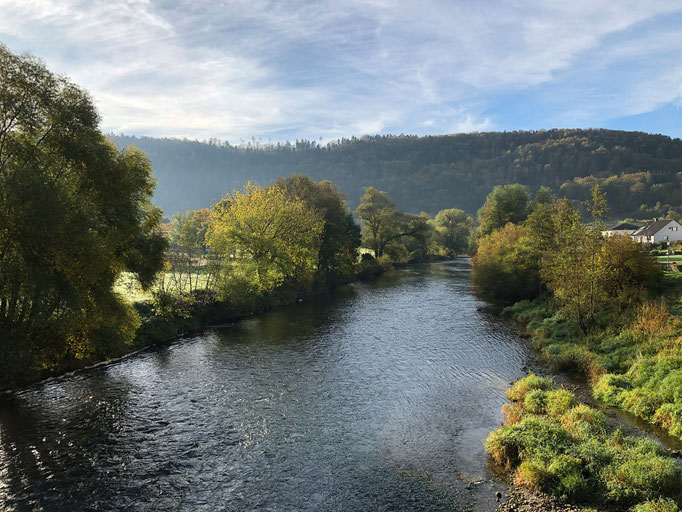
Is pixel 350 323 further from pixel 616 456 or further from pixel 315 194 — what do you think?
pixel 315 194

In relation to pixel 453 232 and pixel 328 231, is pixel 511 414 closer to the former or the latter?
pixel 328 231

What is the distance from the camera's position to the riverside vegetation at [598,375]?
491 inches

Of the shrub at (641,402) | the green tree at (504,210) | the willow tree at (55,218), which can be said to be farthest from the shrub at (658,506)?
the green tree at (504,210)

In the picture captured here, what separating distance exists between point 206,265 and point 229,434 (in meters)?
24.9

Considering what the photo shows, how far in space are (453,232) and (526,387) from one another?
11184cm

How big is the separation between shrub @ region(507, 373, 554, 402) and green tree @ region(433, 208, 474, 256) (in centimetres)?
10289

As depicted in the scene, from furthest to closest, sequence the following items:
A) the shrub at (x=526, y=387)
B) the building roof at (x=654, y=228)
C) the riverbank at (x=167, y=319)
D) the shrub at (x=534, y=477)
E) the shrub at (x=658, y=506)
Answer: the building roof at (x=654, y=228) → the riverbank at (x=167, y=319) → the shrub at (x=526, y=387) → the shrub at (x=534, y=477) → the shrub at (x=658, y=506)

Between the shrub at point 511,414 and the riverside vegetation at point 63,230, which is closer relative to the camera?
the riverside vegetation at point 63,230

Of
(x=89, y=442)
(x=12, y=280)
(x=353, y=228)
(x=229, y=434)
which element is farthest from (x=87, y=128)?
(x=353, y=228)

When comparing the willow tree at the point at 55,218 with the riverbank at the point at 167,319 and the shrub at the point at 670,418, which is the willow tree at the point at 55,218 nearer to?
the riverbank at the point at 167,319

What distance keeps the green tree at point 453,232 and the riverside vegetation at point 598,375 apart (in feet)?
270

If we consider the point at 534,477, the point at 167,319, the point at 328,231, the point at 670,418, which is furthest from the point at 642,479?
the point at 328,231

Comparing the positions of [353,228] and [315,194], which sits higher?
[315,194]

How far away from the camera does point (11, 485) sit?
44.5 feet
